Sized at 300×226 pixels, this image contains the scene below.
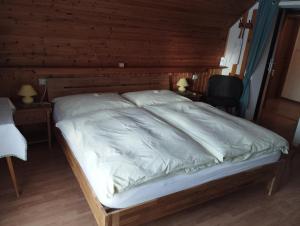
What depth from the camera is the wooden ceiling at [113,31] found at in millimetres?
2545

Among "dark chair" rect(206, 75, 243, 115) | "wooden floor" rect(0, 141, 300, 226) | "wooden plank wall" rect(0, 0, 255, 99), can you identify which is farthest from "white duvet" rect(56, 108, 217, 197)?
"dark chair" rect(206, 75, 243, 115)

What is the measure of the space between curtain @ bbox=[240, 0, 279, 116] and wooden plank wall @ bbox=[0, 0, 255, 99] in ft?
0.94

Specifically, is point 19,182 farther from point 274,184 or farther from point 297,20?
point 297,20

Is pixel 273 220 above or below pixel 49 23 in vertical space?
below

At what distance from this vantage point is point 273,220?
6.66 ft

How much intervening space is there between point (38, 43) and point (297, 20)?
5538 mm

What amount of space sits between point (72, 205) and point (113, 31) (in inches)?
82.9

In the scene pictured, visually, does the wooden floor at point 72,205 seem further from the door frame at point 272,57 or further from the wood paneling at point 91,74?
the door frame at point 272,57

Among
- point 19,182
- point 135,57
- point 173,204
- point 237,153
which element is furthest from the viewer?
point 135,57

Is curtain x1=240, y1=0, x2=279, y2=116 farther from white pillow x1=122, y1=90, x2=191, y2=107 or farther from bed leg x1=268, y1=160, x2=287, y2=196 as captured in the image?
bed leg x1=268, y1=160, x2=287, y2=196

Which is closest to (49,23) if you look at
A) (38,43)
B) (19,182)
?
(38,43)

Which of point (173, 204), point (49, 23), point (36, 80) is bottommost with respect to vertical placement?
point (173, 204)

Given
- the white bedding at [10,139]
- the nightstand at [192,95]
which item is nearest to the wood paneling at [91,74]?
the nightstand at [192,95]

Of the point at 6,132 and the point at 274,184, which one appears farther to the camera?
the point at 274,184
